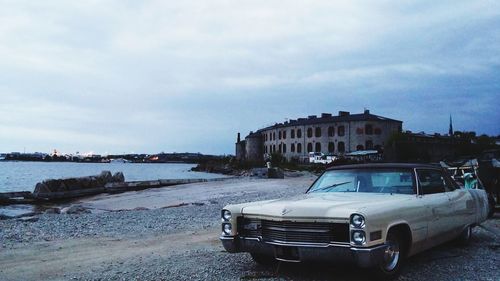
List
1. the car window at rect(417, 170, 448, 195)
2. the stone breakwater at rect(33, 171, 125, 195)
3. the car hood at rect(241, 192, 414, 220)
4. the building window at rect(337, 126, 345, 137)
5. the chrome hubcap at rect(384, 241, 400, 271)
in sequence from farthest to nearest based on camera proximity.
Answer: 1. the building window at rect(337, 126, 345, 137)
2. the stone breakwater at rect(33, 171, 125, 195)
3. the car window at rect(417, 170, 448, 195)
4. the chrome hubcap at rect(384, 241, 400, 271)
5. the car hood at rect(241, 192, 414, 220)

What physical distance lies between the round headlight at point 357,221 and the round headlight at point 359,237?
0.08 m

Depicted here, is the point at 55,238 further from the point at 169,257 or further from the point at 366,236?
the point at 366,236

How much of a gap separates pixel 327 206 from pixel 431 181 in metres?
2.70

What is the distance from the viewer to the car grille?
566cm

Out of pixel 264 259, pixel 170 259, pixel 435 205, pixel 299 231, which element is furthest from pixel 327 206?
pixel 170 259

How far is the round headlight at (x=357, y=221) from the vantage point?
5457 mm

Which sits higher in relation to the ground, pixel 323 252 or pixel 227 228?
pixel 227 228

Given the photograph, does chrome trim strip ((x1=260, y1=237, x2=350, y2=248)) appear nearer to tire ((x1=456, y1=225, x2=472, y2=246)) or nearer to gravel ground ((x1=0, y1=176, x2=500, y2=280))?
gravel ground ((x1=0, y1=176, x2=500, y2=280))

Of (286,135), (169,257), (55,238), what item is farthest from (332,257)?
(286,135)

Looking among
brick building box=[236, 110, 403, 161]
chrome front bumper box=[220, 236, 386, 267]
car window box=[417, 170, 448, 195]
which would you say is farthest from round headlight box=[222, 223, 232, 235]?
brick building box=[236, 110, 403, 161]

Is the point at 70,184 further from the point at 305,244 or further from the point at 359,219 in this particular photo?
the point at 359,219

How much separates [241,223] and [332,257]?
1.48 m

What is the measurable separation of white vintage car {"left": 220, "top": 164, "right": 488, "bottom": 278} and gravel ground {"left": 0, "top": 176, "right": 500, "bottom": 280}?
0.34 meters

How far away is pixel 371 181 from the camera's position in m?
7.34
